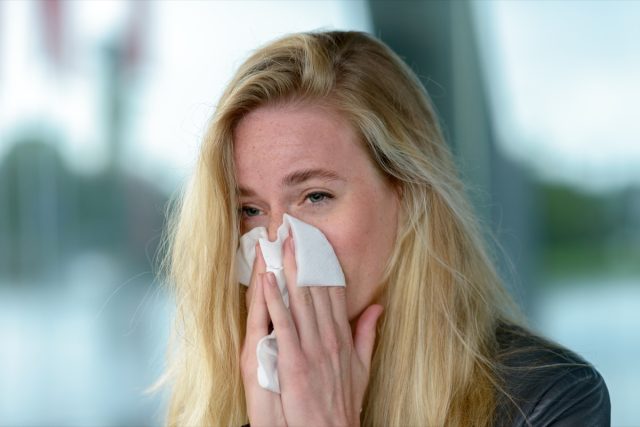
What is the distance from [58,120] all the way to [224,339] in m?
3.41

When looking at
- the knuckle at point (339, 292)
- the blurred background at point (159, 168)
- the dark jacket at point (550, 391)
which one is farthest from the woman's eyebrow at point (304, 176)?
the blurred background at point (159, 168)

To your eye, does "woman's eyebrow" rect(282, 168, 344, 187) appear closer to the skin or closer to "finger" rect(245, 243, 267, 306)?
the skin

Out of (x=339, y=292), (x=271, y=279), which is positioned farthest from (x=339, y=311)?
(x=271, y=279)

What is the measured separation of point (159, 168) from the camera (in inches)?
199

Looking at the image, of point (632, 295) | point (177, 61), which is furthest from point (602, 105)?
point (177, 61)

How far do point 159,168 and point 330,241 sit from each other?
3.45 metres

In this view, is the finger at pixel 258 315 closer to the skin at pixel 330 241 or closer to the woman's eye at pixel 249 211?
the skin at pixel 330 241

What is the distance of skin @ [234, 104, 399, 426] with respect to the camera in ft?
5.47

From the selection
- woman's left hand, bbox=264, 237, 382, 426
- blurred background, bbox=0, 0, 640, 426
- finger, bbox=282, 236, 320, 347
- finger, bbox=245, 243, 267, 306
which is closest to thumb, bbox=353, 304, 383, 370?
woman's left hand, bbox=264, 237, 382, 426

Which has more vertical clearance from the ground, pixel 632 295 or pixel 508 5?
pixel 508 5

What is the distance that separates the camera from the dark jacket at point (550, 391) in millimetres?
1580

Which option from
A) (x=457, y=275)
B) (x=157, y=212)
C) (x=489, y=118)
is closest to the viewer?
(x=457, y=275)

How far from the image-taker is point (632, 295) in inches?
181

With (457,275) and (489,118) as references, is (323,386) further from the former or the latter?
(489,118)
